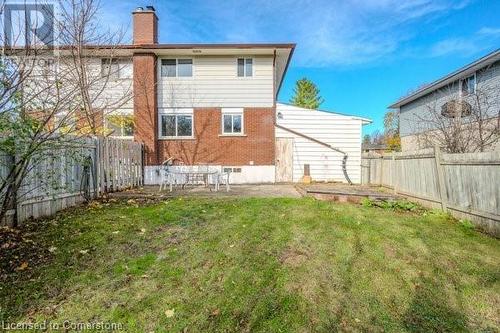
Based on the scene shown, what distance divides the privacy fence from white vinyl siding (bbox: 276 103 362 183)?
7458 millimetres

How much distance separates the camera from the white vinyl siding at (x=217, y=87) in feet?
51.2

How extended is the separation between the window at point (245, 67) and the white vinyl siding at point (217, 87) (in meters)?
0.17

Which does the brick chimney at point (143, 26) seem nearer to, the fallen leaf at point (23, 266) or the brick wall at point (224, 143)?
the brick wall at point (224, 143)

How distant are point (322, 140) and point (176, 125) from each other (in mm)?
7275

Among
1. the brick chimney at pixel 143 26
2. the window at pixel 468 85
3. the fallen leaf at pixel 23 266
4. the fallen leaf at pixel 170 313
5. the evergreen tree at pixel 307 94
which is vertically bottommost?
the fallen leaf at pixel 170 313

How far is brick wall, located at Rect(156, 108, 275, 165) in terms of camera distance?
→ 15617 mm

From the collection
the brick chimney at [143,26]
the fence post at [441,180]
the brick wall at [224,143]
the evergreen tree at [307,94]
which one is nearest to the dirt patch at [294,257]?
the fence post at [441,180]

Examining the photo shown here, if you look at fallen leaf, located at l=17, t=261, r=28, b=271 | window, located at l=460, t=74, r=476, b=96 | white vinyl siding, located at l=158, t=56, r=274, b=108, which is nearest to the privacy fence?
fallen leaf, located at l=17, t=261, r=28, b=271

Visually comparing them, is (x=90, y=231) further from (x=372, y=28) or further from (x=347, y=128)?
(x=372, y=28)

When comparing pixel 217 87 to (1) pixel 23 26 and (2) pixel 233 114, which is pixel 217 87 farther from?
(1) pixel 23 26

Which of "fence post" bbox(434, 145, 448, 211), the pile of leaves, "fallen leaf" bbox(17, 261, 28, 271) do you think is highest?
"fence post" bbox(434, 145, 448, 211)

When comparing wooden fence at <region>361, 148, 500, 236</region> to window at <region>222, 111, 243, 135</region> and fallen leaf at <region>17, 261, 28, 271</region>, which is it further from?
fallen leaf at <region>17, 261, 28, 271</region>

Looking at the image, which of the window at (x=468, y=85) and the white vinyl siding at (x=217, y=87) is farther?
the window at (x=468, y=85)

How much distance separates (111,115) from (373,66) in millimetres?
26631
